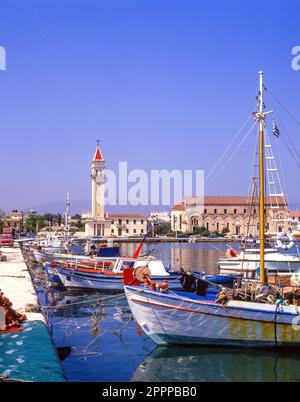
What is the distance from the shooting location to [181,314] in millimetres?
16812

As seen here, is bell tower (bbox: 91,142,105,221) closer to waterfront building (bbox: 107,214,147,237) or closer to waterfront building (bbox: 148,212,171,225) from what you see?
waterfront building (bbox: 107,214,147,237)

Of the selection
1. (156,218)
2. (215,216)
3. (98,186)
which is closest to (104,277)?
(156,218)

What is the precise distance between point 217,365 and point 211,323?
1599 mm

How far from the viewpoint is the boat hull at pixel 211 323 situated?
16375 mm

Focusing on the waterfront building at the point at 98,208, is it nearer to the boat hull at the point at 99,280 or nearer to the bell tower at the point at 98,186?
the bell tower at the point at 98,186

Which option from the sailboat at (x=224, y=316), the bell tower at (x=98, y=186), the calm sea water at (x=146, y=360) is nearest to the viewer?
the calm sea water at (x=146, y=360)

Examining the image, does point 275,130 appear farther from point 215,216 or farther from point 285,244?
point 215,216

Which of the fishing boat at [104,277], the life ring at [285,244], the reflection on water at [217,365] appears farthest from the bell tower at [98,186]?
the reflection on water at [217,365]

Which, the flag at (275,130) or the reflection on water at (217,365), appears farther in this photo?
the flag at (275,130)

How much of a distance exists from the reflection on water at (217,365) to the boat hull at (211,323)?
315 mm

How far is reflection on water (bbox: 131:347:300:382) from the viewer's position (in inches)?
565

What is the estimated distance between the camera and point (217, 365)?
50.5 feet

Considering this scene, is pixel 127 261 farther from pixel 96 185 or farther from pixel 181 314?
pixel 96 185

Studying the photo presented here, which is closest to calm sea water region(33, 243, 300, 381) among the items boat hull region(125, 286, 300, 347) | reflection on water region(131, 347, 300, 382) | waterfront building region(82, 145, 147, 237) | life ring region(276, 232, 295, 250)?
reflection on water region(131, 347, 300, 382)
